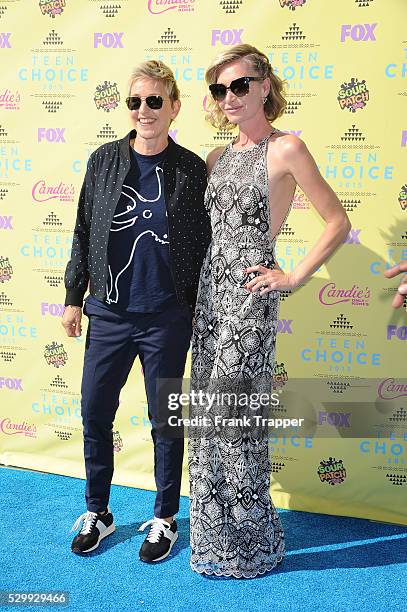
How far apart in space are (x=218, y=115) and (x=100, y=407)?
143 centimetres

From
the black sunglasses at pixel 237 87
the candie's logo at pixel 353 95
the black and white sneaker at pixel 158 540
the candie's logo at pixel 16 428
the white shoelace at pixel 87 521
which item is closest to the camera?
the black sunglasses at pixel 237 87

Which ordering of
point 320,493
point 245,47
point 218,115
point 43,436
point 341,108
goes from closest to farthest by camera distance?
point 245,47 → point 218,115 → point 341,108 → point 320,493 → point 43,436

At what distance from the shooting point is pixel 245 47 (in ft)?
9.62

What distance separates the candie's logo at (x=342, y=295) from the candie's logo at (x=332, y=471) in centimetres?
89

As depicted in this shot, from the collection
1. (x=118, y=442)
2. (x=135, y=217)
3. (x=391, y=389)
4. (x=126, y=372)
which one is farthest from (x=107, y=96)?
(x=391, y=389)

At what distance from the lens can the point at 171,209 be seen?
3080 millimetres

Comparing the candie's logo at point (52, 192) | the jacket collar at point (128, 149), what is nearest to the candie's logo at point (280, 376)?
the jacket collar at point (128, 149)

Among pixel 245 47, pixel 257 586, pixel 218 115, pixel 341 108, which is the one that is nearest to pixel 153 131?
pixel 218 115

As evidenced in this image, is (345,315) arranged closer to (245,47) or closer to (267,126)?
(267,126)

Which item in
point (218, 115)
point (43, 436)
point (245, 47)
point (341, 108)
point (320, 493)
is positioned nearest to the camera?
point (245, 47)

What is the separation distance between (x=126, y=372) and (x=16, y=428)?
1.52 metres

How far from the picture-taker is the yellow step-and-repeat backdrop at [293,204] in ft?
11.9

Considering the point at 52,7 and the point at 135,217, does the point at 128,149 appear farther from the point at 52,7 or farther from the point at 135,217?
A: the point at 52,7

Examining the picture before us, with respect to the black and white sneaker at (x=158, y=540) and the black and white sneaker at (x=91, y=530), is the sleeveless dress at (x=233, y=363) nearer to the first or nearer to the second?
the black and white sneaker at (x=158, y=540)
